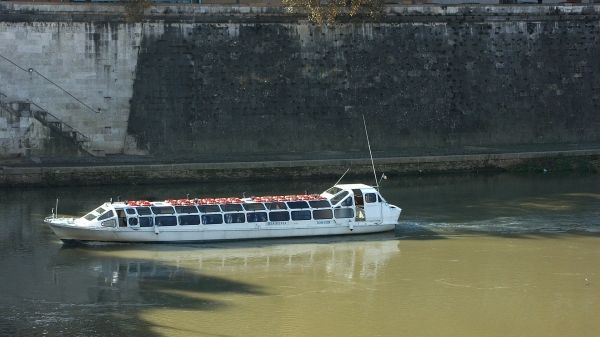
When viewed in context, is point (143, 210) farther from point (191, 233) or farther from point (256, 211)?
point (256, 211)

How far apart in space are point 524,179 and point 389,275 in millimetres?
11447

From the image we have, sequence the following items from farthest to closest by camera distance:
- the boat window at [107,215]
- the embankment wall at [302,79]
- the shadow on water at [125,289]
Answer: the embankment wall at [302,79] < the boat window at [107,215] < the shadow on water at [125,289]

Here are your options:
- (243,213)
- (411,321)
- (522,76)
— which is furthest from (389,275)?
(522,76)

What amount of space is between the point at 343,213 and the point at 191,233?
354 centimetres

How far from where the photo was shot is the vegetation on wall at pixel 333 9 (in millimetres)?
31597

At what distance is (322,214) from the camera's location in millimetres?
23797

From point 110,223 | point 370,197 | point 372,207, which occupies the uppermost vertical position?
point 370,197

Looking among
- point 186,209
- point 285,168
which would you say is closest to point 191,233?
point 186,209

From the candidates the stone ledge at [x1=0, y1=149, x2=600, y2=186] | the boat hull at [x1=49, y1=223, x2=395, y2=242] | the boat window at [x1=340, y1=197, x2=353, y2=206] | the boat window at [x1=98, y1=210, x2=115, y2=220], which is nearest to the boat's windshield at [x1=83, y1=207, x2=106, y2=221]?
the boat window at [x1=98, y1=210, x2=115, y2=220]

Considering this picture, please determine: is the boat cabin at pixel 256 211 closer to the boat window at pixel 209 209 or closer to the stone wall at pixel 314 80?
the boat window at pixel 209 209

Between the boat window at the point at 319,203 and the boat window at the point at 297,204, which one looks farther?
the boat window at the point at 319,203

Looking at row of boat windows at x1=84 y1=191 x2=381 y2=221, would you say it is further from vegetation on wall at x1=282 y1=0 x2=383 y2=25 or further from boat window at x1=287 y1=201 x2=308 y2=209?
vegetation on wall at x1=282 y1=0 x2=383 y2=25

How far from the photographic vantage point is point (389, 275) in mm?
20406

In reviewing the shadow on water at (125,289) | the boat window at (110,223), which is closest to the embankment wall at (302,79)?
the boat window at (110,223)
